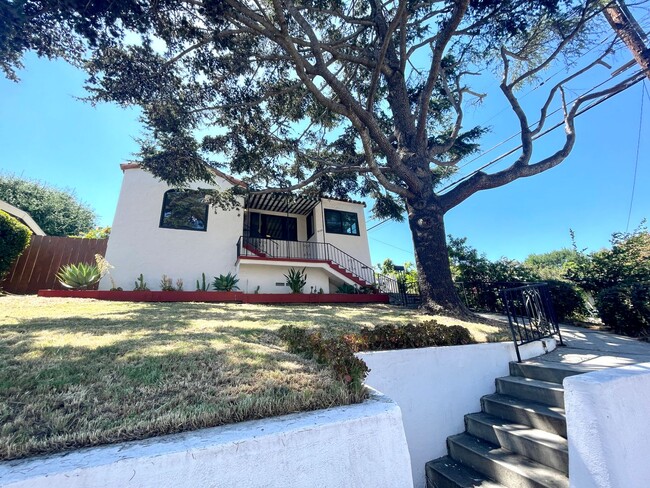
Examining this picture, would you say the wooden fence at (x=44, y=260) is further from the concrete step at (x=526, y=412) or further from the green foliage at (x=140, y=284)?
the concrete step at (x=526, y=412)

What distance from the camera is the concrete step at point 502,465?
2.59 m

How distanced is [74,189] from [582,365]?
30.8 metres

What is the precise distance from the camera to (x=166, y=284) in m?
10.2

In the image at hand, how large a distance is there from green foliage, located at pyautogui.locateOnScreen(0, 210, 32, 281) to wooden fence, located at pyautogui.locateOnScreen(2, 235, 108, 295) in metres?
0.75

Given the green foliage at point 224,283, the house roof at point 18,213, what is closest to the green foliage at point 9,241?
the house roof at point 18,213

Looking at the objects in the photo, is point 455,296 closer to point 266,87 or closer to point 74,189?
point 266,87

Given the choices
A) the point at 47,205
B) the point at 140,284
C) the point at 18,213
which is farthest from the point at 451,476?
the point at 47,205

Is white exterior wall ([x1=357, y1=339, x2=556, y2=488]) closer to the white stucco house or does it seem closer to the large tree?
the large tree

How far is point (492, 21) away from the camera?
23.7 feet

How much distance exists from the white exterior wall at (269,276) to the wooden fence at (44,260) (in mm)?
5694

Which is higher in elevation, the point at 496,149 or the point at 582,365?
the point at 496,149

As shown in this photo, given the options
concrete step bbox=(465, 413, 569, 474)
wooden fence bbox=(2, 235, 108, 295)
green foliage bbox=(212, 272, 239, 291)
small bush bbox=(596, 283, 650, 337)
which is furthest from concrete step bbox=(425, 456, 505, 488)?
wooden fence bbox=(2, 235, 108, 295)

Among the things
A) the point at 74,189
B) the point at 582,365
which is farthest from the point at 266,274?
the point at 74,189

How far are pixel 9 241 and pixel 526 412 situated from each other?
14364 millimetres
